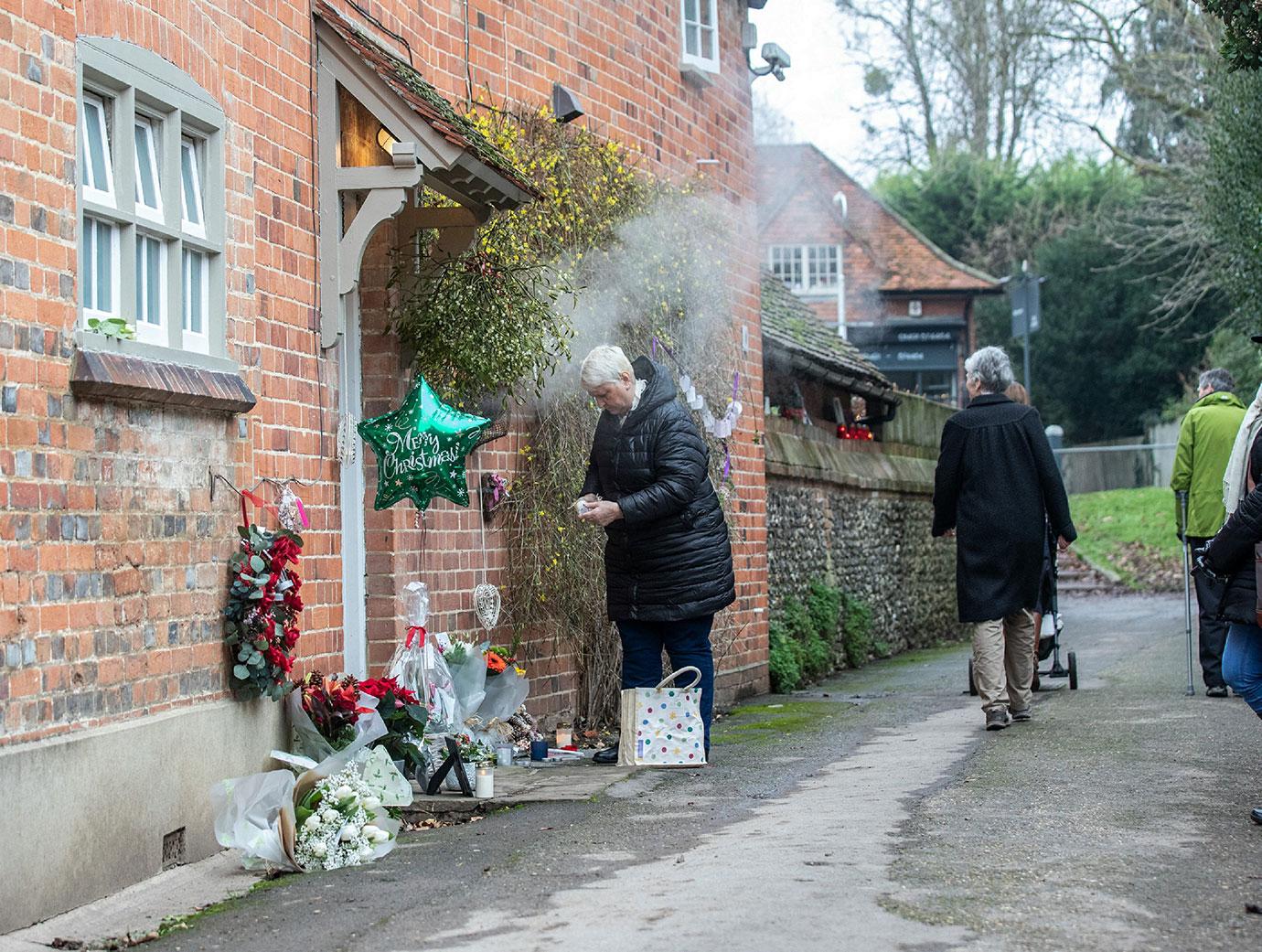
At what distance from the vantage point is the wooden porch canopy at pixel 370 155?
25.1 feet

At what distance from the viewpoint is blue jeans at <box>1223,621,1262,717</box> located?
647 cm

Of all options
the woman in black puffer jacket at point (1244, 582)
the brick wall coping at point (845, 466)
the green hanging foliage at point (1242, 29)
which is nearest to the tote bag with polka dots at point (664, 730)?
the woman in black puffer jacket at point (1244, 582)

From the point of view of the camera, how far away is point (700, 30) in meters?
13.3

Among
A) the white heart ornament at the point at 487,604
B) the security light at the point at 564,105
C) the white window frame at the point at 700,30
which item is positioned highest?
the white window frame at the point at 700,30

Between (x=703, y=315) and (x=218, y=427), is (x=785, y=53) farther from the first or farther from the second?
(x=218, y=427)

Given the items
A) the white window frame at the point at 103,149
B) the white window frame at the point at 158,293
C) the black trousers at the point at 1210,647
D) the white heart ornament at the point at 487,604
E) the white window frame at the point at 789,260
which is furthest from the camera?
the white window frame at the point at 789,260

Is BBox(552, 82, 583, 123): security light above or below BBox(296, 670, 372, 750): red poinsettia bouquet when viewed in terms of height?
above

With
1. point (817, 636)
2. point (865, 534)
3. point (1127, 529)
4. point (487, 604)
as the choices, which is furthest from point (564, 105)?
point (1127, 529)

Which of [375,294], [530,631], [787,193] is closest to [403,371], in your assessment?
[375,294]

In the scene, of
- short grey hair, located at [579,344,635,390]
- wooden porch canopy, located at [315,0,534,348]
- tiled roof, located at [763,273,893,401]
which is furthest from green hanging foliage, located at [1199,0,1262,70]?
tiled roof, located at [763,273,893,401]

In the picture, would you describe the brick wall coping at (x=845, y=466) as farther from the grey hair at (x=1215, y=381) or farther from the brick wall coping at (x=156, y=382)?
the brick wall coping at (x=156, y=382)

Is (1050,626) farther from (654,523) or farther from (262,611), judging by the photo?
(262,611)

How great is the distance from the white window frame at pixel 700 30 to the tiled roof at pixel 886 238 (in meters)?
28.1

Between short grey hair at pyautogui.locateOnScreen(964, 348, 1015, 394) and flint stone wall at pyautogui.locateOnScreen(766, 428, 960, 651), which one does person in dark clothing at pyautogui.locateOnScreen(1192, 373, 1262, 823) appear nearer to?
short grey hair at pyautogui.locateOnScreen(964, 348, 1015, 394)
